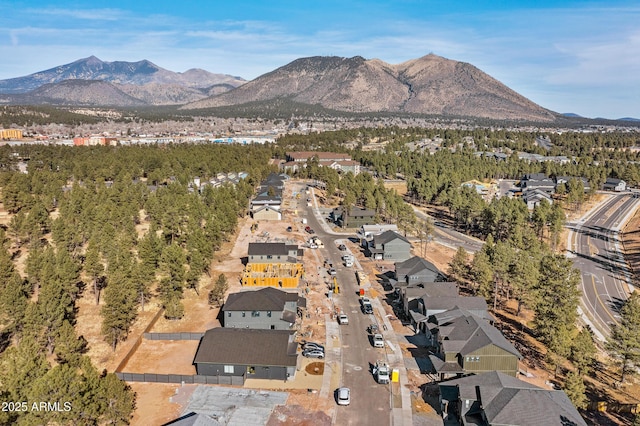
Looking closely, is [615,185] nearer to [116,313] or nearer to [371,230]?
[371,230]

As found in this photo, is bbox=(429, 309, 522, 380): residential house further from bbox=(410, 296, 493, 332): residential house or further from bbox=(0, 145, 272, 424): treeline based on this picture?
bbox=(0, 145, 272, 424): treeline

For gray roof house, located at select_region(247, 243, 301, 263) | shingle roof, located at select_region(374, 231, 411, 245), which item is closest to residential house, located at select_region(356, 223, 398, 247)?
shingle roof, located at select_region(374, 231, 411, 245)

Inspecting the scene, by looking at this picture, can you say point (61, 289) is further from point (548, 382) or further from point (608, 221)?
point (608, 221)

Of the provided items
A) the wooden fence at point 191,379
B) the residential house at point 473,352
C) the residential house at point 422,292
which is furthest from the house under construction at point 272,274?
the residential house at point 473,352

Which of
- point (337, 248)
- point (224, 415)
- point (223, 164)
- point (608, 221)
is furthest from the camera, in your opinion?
point (223, 164)

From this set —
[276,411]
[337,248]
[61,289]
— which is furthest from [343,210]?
[276,411]

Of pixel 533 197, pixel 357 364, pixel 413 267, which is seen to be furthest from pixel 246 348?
pixel 533 197
